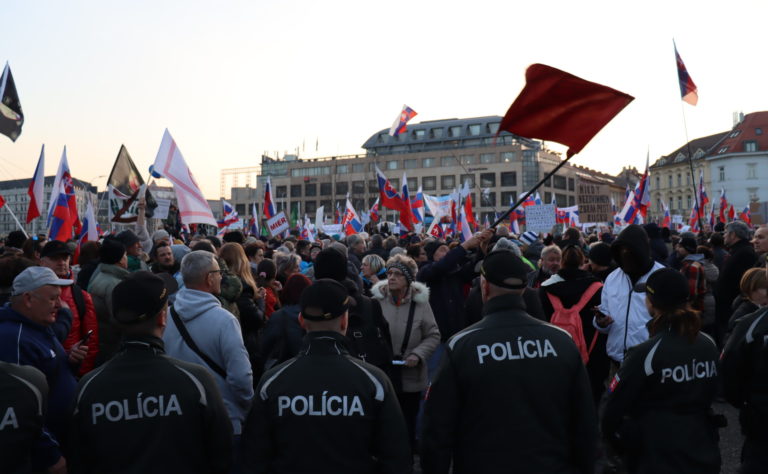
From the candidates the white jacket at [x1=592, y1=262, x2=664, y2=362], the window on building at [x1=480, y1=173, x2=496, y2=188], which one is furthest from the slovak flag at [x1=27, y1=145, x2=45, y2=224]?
the window on building at [x1=480, y1=173, x2=496, y2=188]

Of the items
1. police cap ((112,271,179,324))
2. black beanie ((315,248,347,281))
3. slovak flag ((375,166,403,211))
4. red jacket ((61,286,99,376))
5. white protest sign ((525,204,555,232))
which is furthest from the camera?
slovak flag ((375,166,403,211))

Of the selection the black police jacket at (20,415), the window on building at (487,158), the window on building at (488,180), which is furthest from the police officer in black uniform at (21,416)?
the window on building at (487,158)

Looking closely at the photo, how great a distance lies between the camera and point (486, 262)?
3490 mm

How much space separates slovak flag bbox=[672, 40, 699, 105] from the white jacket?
11.1 meters

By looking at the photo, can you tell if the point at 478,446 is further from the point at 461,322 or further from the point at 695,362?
the point at 461,322

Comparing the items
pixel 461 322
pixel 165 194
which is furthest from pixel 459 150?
pixel 461 322

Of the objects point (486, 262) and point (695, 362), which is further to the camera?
point (695, 362)

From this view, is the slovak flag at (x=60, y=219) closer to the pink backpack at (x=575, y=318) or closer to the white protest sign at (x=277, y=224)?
the white protest sign at (x=277, y=224)

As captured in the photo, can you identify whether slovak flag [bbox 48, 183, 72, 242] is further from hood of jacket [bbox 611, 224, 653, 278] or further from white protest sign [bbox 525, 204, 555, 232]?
white protest sign [bbox 525, 204, 555, 232]

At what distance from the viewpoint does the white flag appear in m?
10.8

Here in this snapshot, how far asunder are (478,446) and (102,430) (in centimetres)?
168

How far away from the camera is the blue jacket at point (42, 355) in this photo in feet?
12.2

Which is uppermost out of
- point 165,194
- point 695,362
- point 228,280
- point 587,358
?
point 165,194

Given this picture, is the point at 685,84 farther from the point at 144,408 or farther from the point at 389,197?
the point at 144,408
